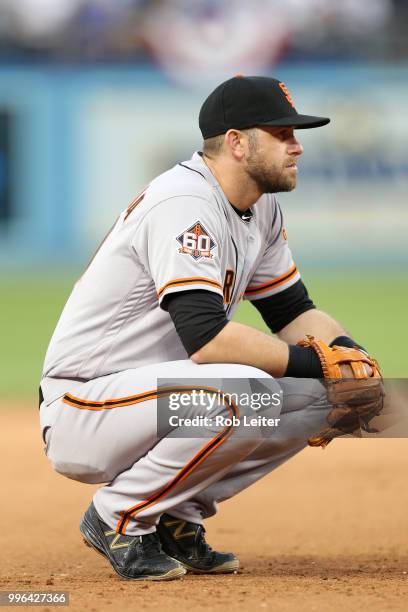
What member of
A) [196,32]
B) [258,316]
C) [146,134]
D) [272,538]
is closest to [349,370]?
[272,538]

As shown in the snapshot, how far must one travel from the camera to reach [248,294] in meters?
4.50

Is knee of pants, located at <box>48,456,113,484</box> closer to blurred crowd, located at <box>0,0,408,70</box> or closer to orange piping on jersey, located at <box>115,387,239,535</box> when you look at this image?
orange piping on jersey, located at <box>115,387,239,535</box>

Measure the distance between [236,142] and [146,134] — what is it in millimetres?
12889

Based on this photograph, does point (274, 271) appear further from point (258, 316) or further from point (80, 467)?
point (258, 316)

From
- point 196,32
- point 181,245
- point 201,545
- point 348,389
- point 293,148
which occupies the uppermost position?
point 196,32

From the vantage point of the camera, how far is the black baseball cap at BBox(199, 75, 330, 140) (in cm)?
391

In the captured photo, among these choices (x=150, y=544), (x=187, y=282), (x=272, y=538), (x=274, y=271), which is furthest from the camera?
(x=272, y=538)

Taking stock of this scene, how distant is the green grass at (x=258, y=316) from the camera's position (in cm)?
1003

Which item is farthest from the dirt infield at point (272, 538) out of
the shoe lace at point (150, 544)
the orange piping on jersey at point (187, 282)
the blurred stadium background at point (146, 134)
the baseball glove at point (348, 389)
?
the blurred stadium background at point (146, 134)

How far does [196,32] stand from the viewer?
18297 mm

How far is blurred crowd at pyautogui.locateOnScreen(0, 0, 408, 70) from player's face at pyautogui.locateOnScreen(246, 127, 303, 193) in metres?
13.6

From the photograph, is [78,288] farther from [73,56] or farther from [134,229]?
[73,56]

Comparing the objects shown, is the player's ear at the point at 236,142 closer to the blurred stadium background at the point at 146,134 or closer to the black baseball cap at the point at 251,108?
the black baseball cap at the point at 251,108

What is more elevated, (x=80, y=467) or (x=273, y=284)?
(x=273, y=284)
